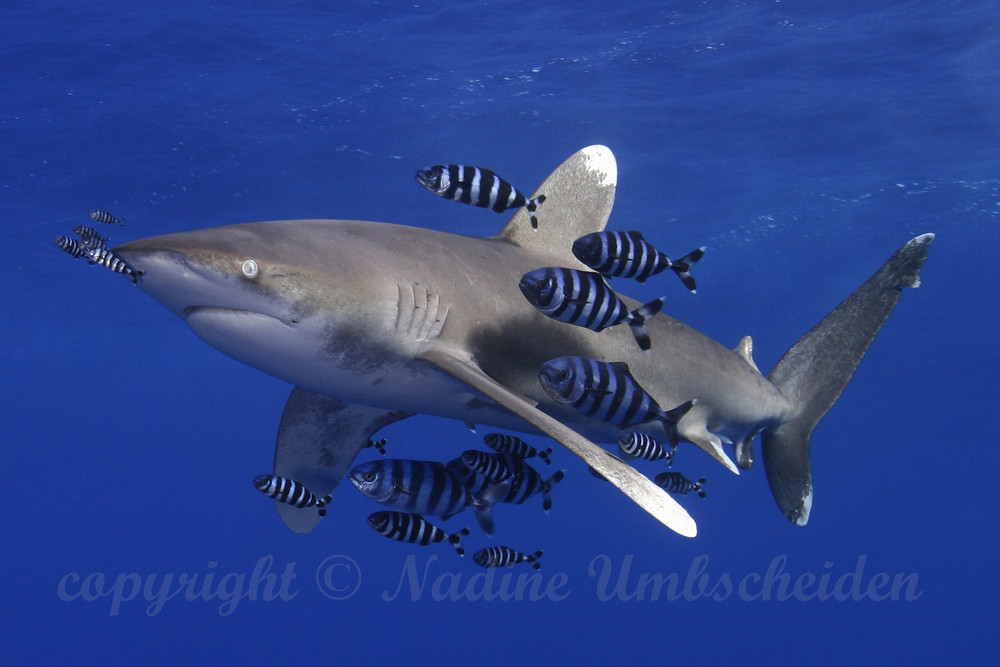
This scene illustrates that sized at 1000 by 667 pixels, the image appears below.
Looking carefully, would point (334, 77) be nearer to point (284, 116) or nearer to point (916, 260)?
point (284, 116)

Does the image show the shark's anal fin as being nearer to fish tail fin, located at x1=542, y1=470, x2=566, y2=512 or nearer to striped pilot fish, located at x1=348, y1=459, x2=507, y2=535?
striped pilot fish, located at x1=348, y1=459, x2=507, y2=535

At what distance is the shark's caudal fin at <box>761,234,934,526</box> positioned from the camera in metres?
5.50

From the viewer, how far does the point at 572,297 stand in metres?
3.16

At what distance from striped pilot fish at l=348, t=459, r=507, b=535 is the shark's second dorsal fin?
1.73 metres

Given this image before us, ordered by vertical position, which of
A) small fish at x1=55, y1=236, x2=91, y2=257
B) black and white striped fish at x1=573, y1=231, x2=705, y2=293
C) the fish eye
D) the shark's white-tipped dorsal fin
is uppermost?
the shark's white-tipped dorsal fin

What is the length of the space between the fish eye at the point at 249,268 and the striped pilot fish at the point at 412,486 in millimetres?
1371

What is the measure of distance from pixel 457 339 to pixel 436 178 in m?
0.95

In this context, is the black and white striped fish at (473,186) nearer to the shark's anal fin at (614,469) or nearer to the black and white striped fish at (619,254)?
the black and white striped fish at (619,254)

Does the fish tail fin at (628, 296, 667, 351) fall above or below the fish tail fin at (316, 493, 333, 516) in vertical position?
above

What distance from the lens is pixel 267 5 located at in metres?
12.0

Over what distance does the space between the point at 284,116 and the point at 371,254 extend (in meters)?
13.1

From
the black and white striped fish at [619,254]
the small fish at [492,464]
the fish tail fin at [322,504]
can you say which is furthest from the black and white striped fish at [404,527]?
the black and white striped fish at [619,254]

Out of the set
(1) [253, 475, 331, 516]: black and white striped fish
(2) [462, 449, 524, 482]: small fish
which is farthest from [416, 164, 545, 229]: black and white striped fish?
(1) [253, 475, 331, 516]: black and white striped fish

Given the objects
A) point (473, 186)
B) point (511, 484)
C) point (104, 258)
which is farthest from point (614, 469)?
point (104, 258)
